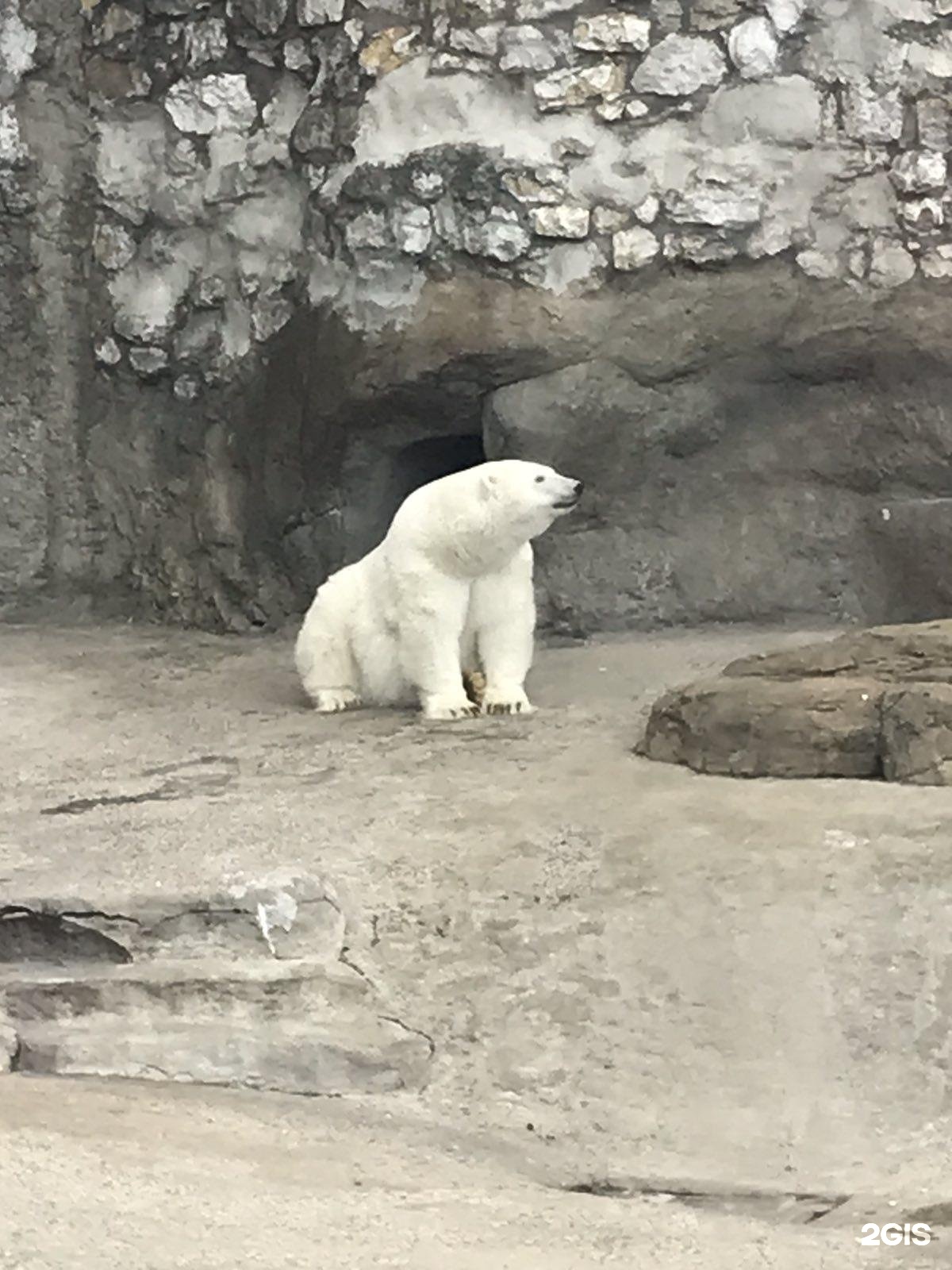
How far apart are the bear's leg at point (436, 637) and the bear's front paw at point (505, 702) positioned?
4cm

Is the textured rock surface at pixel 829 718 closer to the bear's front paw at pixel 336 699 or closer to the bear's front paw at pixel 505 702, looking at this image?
the bear's front paw at pixel 505 702

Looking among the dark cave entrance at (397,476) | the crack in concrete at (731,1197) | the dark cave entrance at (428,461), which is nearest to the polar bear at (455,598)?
the dark cave entrance at (397,476)

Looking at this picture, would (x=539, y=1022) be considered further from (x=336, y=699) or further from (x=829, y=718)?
(x=336, y=699)

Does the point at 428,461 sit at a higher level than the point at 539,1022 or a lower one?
higher

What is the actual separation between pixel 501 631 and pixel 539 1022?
1.56 metres

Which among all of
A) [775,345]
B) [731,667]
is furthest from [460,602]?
[775,345]

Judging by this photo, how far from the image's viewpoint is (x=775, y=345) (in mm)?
4461

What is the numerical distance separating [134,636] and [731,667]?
2.40 meters

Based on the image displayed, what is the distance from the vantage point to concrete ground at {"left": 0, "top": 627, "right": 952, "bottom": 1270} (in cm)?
164

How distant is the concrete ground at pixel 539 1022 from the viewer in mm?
1645

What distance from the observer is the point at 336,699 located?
3.86 meters

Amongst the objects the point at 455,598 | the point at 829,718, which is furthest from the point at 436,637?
the point at 829,718

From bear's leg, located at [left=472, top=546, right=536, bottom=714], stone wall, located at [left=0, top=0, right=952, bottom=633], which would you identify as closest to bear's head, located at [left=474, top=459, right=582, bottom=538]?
bear's leg, located at [left=472, top=546, right=536, bottom=714]

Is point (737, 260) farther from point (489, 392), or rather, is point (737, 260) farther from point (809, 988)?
point (809, 988)
